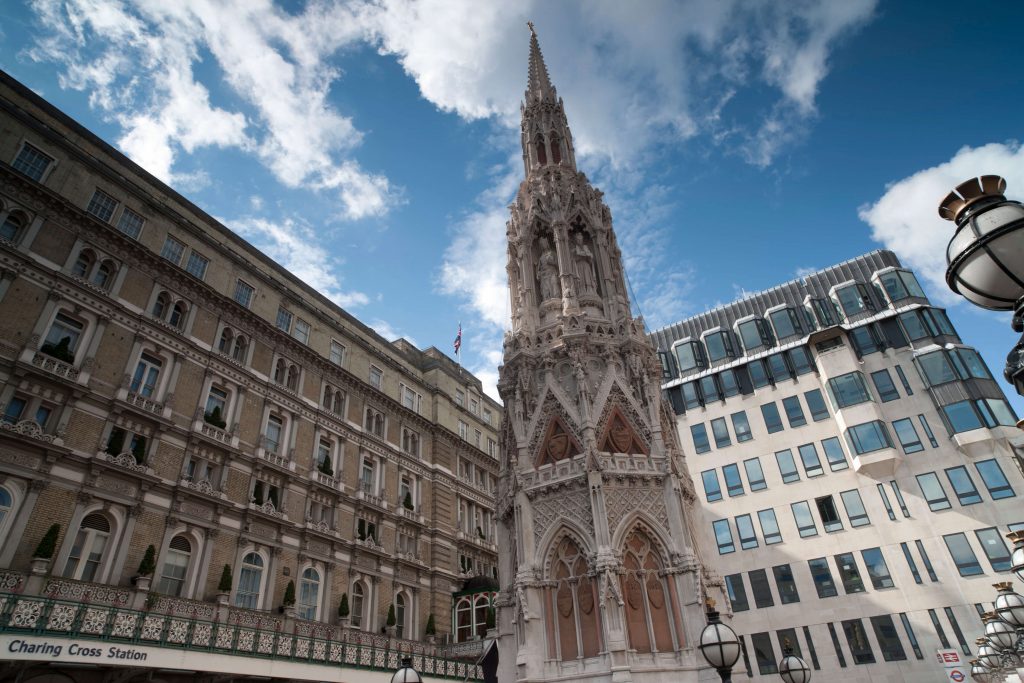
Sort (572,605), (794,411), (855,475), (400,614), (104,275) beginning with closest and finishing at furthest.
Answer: (572,605)
(104,275)
(400,614)
(855,475)
(794,411)

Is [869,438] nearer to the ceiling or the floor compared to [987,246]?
nearer to the ceiling

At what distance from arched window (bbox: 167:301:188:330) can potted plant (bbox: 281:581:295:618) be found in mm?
13981

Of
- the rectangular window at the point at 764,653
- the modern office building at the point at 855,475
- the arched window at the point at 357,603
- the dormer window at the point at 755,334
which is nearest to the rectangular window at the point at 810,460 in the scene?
the modern office building at the point at 855,475

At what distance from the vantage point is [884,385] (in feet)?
138

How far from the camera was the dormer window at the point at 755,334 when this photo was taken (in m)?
48.9

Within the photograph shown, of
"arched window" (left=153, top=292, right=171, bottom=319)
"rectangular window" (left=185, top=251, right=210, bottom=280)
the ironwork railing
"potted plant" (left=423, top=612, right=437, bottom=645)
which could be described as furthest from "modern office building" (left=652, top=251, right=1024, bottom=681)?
"rectangular window" (left=185, top=251, right=210, bottom=280)

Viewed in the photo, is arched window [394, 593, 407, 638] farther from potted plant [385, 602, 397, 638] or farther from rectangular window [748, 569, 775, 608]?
rectangular window [748, 569, 775, 608]

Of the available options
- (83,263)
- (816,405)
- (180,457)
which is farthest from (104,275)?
(816,405)

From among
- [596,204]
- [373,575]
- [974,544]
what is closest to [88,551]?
[373,575]

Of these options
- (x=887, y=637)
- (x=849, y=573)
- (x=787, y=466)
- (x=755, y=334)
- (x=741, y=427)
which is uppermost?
(x=755, y=334)

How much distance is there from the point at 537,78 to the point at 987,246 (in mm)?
39229

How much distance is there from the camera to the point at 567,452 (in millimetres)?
25281

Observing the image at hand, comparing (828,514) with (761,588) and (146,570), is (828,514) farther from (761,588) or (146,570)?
(146,570)

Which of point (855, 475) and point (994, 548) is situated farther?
point (855, 475)
